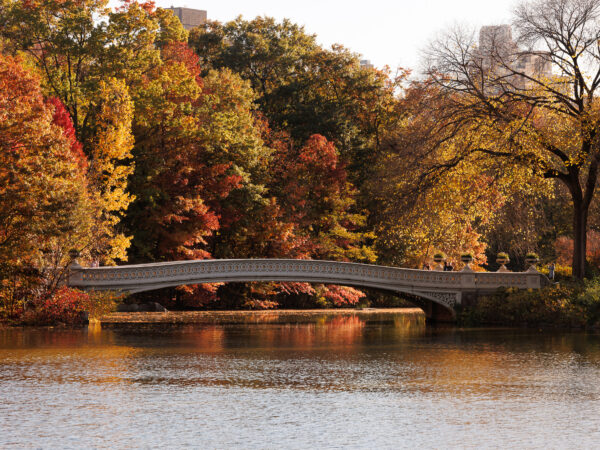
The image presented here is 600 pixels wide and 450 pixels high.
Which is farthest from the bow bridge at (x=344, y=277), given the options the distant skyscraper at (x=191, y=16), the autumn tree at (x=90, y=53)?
the distant skyscraper at (x=191, y=16)

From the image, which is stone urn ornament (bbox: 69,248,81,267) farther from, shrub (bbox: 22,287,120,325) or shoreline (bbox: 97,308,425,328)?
shoreline (bbox: 97,308,425,328)

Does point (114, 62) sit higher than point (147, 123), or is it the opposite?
point (114, 62)

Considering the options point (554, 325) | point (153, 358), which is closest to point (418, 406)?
point (153, 358)

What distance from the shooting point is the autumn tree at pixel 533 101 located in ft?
111

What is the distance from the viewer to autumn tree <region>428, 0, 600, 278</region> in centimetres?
3372

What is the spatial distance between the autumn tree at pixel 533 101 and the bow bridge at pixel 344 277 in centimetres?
334

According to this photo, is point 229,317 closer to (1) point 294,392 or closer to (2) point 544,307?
(2) point 544,307

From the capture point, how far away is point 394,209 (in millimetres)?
35688

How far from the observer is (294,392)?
52.0 ft

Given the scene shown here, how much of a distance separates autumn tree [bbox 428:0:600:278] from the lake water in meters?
9.16

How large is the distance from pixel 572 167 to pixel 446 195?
4.74 meters

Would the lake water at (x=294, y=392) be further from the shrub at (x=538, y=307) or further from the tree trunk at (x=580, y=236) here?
the tree trunk at (x=580, y=236)

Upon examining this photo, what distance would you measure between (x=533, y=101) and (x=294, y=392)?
22.6 metres

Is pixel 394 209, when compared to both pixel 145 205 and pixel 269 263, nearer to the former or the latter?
pixel 269 263
